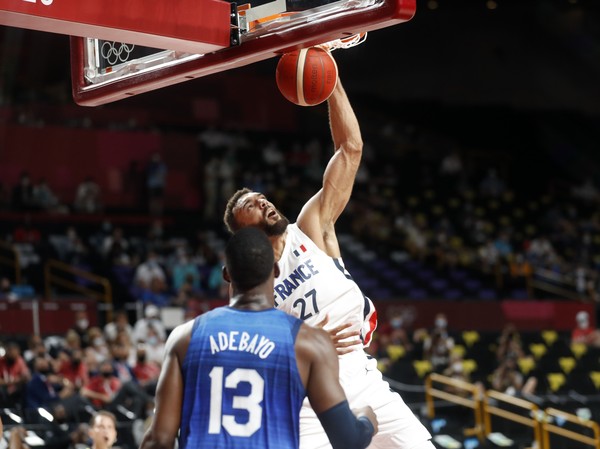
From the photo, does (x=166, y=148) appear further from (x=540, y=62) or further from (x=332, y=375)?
(x=332, y=375)

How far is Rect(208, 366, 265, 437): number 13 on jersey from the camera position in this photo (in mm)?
3244

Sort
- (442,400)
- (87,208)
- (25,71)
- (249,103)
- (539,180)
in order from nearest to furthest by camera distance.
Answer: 1. (442,400)
2. (87,208)
3. (25,71)
4. (249,103)
5. (539,180)

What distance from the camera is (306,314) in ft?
16.3

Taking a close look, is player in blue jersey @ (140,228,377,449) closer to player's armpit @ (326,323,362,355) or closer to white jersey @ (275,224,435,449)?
player's armpit @ (326,323,362,355)

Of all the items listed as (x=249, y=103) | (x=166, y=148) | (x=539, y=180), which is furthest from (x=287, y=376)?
(x=539, y=180)

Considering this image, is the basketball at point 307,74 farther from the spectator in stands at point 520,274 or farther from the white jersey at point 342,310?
the spectator in stands at point 520,274

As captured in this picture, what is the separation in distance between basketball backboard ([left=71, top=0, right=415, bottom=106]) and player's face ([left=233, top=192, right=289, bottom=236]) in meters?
0.63

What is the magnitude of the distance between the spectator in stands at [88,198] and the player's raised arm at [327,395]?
53.5 feet

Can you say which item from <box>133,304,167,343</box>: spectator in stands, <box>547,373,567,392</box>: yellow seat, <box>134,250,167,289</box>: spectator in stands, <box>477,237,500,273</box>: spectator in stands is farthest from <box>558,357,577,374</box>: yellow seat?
<box>134,250,167,289</box>: spectator in stands

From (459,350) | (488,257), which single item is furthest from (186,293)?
(488,257)

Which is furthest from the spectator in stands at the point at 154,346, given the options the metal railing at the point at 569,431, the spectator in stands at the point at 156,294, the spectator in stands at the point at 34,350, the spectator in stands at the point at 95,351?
the metal railing at the point at 569,431

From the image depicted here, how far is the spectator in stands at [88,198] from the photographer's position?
19.2m

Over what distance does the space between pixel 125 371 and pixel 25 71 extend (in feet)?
37.5

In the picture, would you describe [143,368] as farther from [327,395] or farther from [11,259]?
[327,395]
